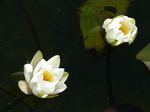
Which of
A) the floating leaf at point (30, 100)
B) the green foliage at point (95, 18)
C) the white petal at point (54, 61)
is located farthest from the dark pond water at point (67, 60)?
the white petal at point (54, 61)

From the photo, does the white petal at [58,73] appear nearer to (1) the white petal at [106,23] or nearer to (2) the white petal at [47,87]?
(2) the white petal at [47,87]

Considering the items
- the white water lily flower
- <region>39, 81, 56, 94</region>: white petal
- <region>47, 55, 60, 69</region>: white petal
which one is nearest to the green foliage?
the white water lily flower

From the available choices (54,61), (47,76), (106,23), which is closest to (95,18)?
(106,23)

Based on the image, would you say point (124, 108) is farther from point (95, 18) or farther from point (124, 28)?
point (95, 18)

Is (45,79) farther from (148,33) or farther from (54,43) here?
(148,33)

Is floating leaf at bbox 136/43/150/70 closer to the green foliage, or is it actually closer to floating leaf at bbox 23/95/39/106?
the green foliage
